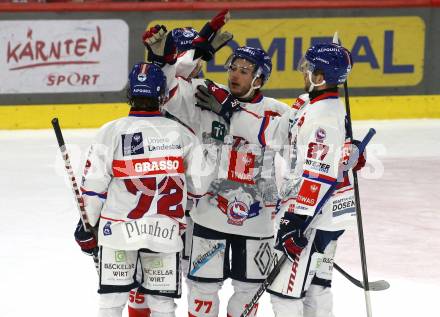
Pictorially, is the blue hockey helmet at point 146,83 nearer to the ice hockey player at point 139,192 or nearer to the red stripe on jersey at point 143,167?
the ice hockey player at point 139,192

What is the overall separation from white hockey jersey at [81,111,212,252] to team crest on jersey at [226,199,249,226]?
1.55ft

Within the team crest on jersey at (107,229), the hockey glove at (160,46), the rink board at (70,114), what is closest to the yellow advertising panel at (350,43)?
the rink board at (70,114)

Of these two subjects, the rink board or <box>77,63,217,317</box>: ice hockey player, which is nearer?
<box>77,63,217,317</box>: ice hockey player

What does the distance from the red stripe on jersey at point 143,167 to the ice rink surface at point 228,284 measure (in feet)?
4.57

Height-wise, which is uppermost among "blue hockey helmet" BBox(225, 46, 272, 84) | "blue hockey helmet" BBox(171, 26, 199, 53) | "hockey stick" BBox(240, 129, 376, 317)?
"blue hockey helmet" BBox(171, 26, 199, 53)

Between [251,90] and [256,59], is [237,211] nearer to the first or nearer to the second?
[251,90]

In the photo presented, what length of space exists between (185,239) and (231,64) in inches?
38.6

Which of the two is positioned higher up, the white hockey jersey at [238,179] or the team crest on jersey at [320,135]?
the team crest on jersey at [320,135]

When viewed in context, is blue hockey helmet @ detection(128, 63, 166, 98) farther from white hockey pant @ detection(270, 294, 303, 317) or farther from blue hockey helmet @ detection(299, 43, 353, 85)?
white hockey pant @ detection(270, 294, 303, 317)

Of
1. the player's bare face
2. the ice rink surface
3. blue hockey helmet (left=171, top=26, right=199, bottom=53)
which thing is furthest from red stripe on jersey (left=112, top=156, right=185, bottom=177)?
the ice rink surface

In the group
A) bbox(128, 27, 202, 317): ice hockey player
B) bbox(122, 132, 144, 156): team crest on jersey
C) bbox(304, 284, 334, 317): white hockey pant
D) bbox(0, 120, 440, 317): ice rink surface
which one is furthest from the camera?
bbox(0, 120, 440, 317): ice rink surface

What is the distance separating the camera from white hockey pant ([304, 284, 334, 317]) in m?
5.40

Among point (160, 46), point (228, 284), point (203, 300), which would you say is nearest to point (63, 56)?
point (228, 284)

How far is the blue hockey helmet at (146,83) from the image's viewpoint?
5043 mm
